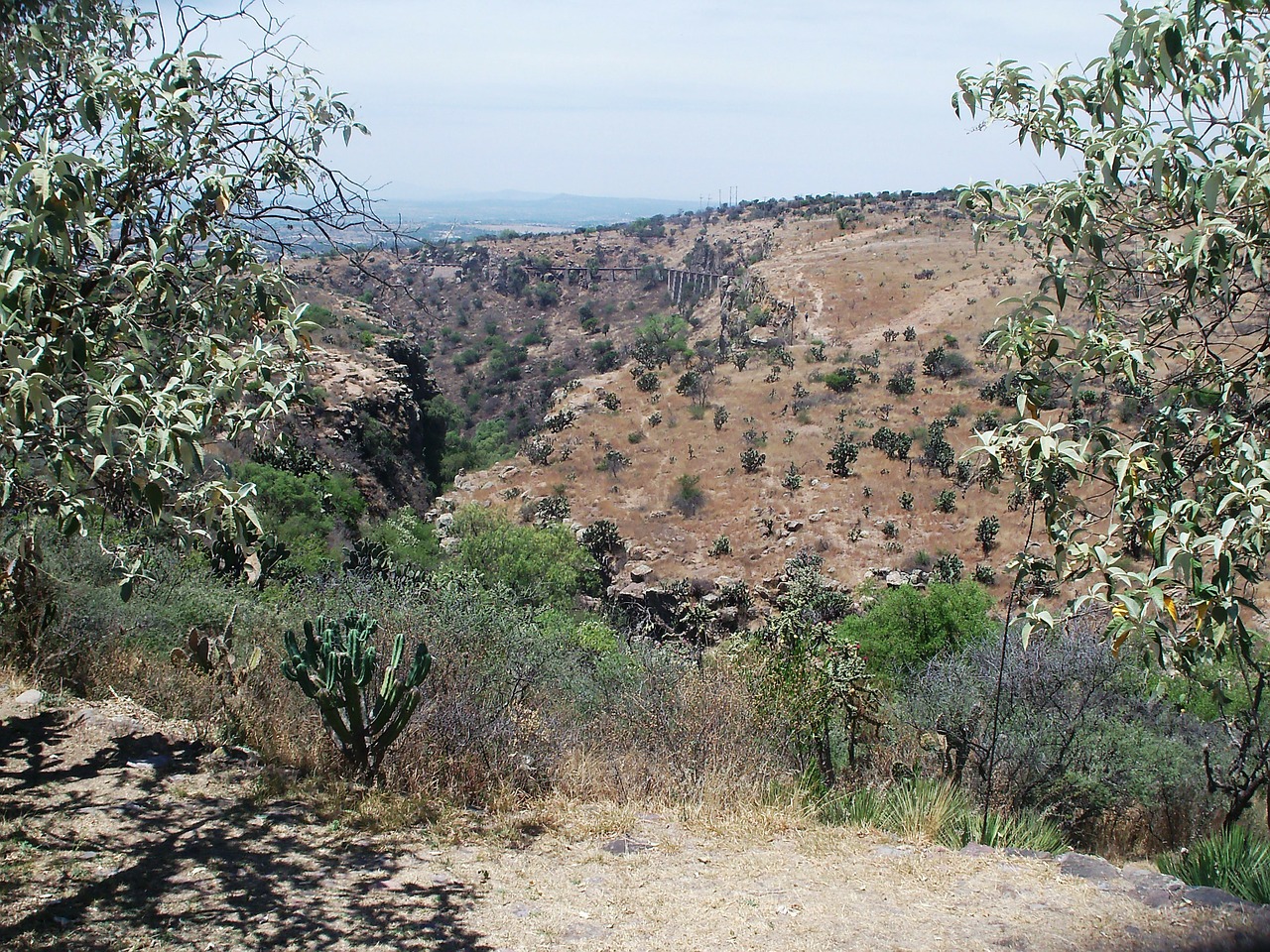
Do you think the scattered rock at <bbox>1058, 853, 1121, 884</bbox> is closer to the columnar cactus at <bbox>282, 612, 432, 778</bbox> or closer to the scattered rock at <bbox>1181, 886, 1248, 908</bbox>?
the scattered rock at <bbox>1181, 886, 1248, 908</bbox>

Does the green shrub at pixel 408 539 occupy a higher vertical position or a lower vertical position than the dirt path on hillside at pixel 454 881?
lower

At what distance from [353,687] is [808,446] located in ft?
85.8

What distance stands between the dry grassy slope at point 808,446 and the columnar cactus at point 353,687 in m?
19.8

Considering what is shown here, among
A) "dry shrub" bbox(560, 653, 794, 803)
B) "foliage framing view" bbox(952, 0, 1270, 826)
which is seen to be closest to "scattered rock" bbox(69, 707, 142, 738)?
"dry shrub" bbox(560, 653, 794, 803)

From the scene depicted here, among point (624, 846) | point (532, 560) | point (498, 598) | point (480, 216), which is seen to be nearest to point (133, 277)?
point (624, 846)

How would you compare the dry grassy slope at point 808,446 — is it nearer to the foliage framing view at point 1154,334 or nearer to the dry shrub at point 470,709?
the dry shrub at point 470,709

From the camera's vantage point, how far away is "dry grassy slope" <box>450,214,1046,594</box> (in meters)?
25.5

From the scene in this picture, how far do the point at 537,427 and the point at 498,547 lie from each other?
15.7 m

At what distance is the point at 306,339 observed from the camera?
12.4 feet

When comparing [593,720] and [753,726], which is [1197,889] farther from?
[593,720]

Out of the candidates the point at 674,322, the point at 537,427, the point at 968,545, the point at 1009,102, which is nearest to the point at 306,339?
the point at 1009,102

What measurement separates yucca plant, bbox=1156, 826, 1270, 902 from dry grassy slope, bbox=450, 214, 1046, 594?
1923 cm

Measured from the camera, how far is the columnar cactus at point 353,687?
4.92 meters

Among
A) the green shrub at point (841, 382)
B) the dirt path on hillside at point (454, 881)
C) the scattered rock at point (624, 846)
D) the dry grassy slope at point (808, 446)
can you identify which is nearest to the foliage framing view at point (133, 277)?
the dirt path on hillside at point (454, 881)
